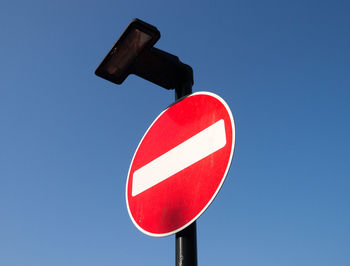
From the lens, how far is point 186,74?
1601 mm

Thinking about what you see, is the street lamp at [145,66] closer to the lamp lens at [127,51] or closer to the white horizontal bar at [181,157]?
the lamp lens at [127,51]

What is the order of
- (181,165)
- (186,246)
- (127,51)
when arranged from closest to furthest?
(186,246) < (181,165) < (127,51)

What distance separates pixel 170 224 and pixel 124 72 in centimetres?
72

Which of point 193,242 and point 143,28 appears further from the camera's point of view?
point 143,28

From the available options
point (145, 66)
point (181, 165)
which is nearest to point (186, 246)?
point (181, 165)

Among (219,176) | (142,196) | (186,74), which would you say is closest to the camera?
(219,176)

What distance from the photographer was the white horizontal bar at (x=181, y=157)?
1284mm

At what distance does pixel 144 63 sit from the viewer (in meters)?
1.59

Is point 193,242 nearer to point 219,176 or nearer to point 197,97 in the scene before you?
point 219,176

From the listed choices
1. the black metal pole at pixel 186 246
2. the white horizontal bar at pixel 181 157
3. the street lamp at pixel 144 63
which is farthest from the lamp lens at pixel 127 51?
the black metal pole at pixel 186 246

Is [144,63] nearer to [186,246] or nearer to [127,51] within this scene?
[127,51]

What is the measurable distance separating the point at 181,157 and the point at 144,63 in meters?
0.48

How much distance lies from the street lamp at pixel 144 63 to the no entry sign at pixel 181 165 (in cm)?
13

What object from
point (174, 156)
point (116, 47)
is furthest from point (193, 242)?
point (116, 47)
